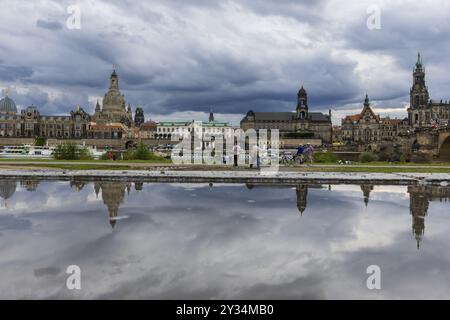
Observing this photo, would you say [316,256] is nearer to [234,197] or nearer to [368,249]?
[368,249]

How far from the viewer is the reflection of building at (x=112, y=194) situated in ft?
39.7

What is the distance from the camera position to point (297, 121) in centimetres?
18950

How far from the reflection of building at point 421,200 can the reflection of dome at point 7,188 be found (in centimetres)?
1393

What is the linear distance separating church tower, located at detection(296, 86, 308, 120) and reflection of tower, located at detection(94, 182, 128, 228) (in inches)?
6970

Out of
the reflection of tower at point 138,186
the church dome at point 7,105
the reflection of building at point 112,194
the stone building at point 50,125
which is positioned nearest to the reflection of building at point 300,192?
the reflection of tower at point 138,186

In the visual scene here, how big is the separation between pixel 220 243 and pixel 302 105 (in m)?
188

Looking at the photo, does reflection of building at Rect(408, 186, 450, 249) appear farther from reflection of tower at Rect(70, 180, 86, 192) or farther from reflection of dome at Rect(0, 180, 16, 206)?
reflection of dome at Rect(0, 180, 16, 206)

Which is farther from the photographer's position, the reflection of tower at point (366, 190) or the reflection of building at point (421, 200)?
the reflection of tower at point (366, 190)

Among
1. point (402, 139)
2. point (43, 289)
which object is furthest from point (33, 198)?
point (402, 139)

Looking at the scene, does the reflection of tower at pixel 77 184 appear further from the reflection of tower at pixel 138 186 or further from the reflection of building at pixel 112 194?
the reflection of tower at pixel 138 186

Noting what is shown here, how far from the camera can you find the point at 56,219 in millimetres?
11156

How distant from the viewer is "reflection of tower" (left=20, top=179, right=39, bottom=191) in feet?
59.6

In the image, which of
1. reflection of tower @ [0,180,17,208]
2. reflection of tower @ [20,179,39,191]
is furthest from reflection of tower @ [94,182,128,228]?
reflection of tower @ [0,180,17,208]
